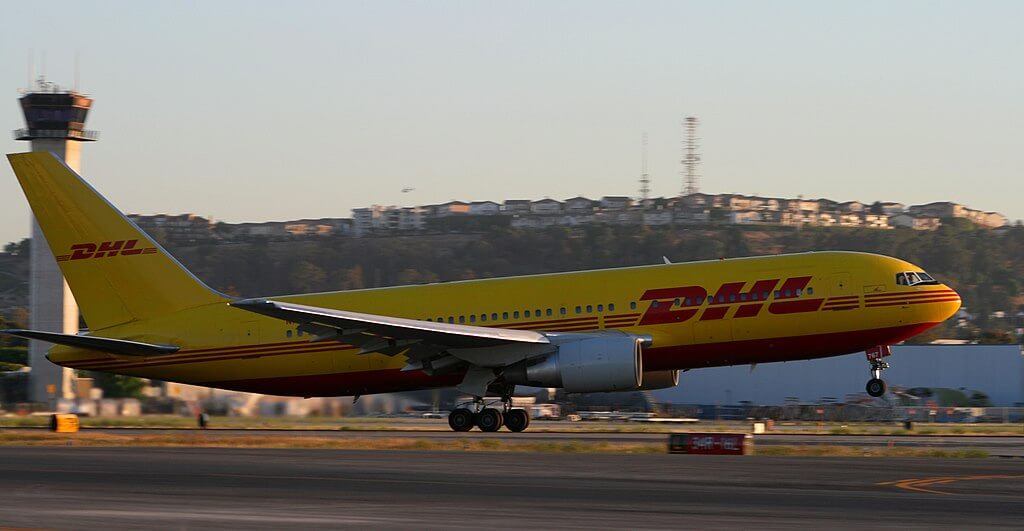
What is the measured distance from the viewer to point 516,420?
40.4 m

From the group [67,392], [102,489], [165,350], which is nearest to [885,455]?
[102,489]

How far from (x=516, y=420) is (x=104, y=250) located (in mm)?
13760

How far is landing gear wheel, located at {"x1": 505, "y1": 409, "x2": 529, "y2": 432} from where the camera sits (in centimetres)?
4031

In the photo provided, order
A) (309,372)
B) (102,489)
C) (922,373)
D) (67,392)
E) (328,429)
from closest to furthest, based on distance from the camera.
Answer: (102,489)
(309,372)
(328,429)
(67,392)
(922,373)

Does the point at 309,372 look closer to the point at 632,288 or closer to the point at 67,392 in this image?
the point at 632,288

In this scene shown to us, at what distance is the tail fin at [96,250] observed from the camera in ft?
137

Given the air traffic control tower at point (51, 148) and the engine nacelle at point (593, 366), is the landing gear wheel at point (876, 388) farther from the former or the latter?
the air traffic control tower at point (51, 148)

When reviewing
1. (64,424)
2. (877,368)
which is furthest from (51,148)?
(877,368)

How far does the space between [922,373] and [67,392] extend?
2350 inches

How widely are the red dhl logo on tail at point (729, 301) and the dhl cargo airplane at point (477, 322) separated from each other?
40 millimetres

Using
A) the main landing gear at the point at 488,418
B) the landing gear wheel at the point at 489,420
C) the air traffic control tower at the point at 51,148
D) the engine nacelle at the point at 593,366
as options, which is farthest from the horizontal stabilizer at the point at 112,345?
the air traffic control tower at the point at 51,148

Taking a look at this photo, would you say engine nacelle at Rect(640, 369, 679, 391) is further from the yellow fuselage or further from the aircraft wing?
the aircraft wing

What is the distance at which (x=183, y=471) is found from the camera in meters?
26.7

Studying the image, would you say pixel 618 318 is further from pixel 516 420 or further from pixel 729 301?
pixel 516 420
